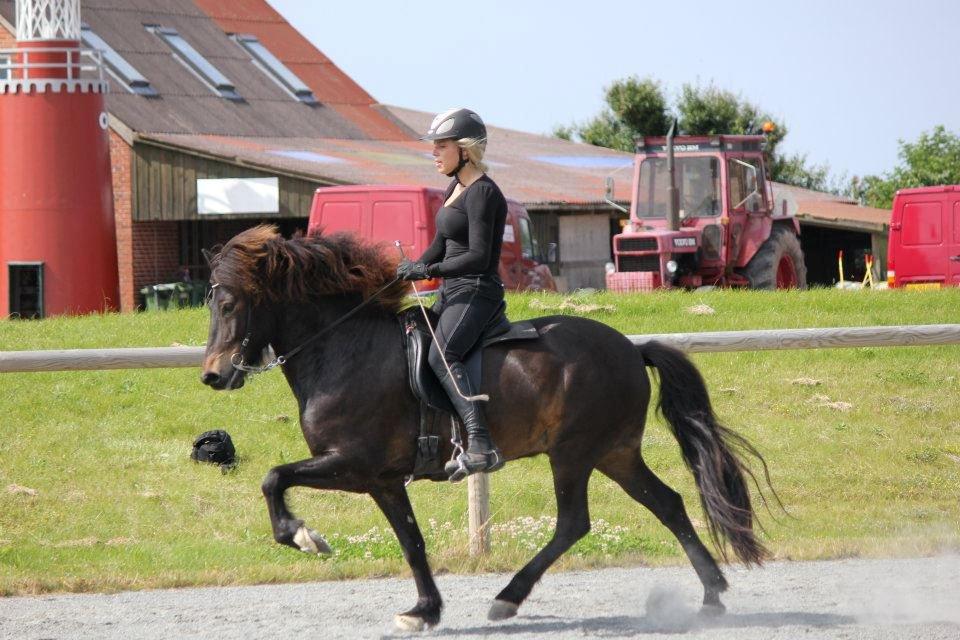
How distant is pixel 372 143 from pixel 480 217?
28133mm

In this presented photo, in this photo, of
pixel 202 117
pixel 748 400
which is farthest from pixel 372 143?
pixel 748 400

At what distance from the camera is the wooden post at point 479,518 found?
8.51 meters

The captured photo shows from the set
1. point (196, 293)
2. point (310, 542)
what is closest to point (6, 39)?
point (196, 293)

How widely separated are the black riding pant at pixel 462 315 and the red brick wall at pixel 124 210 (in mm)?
Answer: 21683

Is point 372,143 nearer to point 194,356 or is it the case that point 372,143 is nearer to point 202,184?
point 202,184

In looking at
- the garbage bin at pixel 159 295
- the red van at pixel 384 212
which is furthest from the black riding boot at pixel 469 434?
the garbage bin at pixel 159 295

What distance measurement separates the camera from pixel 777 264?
22.1m

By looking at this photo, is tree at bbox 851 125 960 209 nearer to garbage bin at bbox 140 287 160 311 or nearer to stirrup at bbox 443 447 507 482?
garbage bin at bbox 140 287 160 311

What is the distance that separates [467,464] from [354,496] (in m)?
3.91

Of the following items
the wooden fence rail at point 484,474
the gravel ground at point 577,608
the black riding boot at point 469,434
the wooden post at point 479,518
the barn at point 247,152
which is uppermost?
the barn at point 247,152

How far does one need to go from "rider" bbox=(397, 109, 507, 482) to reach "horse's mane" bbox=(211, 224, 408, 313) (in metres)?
0.21

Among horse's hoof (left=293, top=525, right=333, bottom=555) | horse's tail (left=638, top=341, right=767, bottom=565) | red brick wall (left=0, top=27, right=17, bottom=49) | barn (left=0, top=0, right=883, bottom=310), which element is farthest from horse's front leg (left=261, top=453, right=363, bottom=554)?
red brick wall (left=0, top=27, right=17, bottom=49)

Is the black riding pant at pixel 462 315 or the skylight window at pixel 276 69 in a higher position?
the skylight window at pixel 276 69

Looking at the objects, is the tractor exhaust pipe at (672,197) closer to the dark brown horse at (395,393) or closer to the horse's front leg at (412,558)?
A: the dark brown horse at (395,393)
